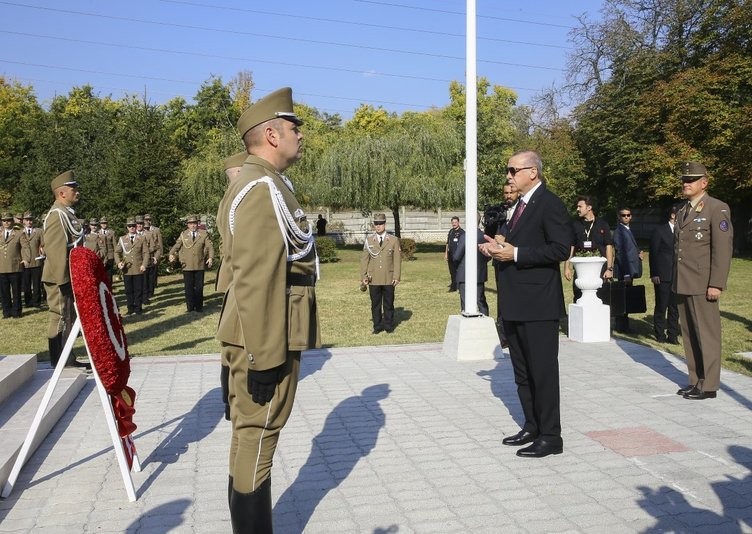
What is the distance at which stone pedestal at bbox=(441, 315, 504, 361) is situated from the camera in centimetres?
881

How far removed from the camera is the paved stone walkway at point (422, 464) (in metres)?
4.11

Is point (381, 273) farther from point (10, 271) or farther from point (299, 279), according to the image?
point (299, 279)

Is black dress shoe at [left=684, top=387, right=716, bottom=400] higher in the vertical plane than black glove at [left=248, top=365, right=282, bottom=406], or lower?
lower

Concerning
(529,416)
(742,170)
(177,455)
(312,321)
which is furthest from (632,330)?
(742,170)

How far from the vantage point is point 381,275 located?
40.0 feet

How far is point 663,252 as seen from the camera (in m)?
10.8

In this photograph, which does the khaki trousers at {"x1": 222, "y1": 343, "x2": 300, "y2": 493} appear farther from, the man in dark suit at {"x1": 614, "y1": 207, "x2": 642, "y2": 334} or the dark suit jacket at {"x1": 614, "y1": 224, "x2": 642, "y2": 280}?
the dark suit jacket at {"x1": 614, "y1": 224, "x2": 642, "y2": 280}

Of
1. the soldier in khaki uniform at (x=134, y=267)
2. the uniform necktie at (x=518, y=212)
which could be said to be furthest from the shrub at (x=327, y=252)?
the uniform necktie at (x=518, y=212)

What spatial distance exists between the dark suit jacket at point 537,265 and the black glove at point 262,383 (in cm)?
240

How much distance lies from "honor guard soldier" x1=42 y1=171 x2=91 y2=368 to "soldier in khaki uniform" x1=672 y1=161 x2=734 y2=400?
617 cm

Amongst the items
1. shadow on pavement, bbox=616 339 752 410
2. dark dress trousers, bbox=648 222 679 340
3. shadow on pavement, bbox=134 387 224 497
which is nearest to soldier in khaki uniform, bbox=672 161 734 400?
shadow on pavement, bbox=616 339 752 410

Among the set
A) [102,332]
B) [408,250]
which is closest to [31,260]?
[102,332]

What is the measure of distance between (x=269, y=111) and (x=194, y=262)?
41.3 ft

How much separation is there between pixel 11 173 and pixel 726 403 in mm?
42248
